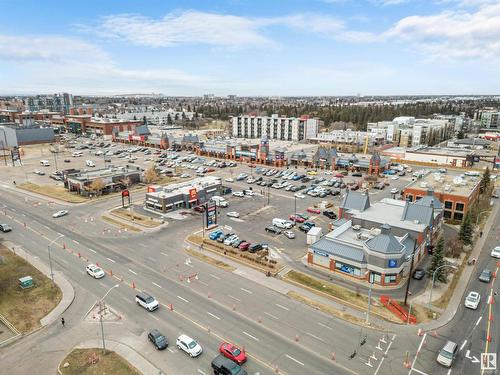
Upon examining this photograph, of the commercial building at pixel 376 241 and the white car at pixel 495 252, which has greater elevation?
the commercial building at pixel 376 241

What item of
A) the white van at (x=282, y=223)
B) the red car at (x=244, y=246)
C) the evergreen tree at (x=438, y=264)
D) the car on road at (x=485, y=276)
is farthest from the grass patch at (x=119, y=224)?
the car on road at (x=485, y=276)

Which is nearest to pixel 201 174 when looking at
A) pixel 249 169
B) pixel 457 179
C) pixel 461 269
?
pixel 249 169

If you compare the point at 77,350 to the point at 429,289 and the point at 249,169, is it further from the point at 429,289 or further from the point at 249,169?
the point at 249,169

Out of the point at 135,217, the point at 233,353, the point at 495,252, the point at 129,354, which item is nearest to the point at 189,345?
the point at 233,353

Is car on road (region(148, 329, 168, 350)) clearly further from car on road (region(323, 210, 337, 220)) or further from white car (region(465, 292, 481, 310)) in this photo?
car on road (region(323, 210, 337, 220))

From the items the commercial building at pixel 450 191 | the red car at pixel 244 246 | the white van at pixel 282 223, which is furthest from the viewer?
the commercial building at pixel 450 191

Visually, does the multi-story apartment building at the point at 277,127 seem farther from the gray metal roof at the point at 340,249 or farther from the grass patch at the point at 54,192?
the gray metal roof at the point at 340,249

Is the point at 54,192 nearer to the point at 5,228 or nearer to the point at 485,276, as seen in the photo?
the point at 5,228
